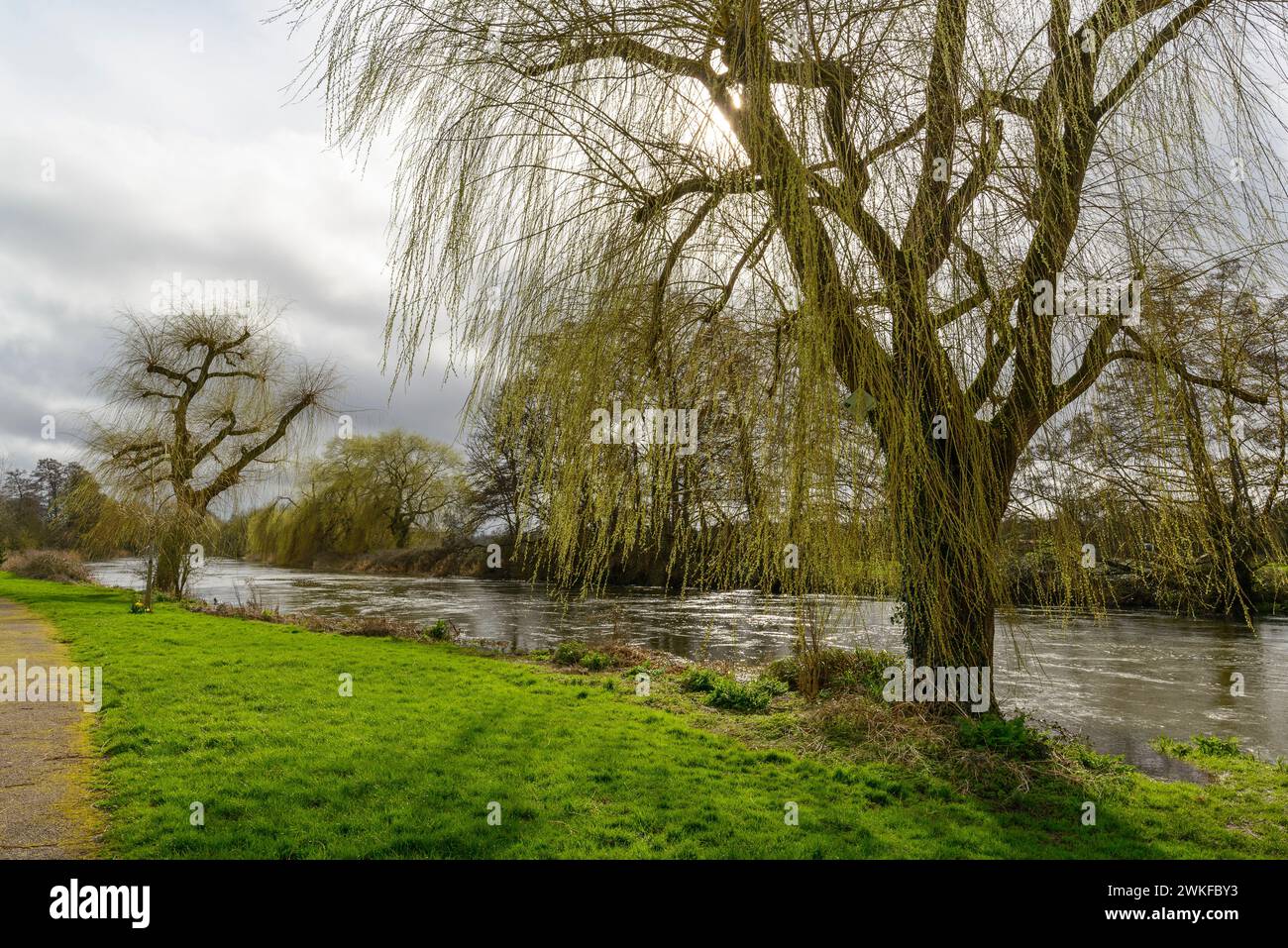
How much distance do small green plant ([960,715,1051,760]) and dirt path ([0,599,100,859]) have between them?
626cm

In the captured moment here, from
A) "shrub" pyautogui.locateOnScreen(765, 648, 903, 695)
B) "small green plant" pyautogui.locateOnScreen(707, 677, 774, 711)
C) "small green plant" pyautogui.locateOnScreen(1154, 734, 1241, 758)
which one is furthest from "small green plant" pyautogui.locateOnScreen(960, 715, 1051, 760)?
"small green plant" pyautogui.locateOnScreen(707, 677, 774, 711)

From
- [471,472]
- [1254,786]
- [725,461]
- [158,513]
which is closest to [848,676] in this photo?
[1254,786]

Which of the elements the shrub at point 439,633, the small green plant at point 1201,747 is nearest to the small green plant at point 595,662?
the shrub at point 439,633

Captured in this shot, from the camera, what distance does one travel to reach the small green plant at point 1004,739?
6078 millimetres

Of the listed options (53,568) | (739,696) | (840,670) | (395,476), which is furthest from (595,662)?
(395,476)

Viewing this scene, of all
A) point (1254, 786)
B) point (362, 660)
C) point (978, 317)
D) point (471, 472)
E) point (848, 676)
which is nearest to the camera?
point (978, 317)

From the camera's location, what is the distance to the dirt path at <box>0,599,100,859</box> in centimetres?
399

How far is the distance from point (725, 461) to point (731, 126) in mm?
1732

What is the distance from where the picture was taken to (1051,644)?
599 inches

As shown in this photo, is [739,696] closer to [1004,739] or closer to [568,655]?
[1004,739]

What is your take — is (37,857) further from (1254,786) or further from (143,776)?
(1254,786)

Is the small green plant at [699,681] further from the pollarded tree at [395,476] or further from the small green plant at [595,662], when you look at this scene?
the pollarded tree at [395,476]

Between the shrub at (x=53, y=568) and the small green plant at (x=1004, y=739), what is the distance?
1272 inches

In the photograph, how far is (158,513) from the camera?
681 inches
